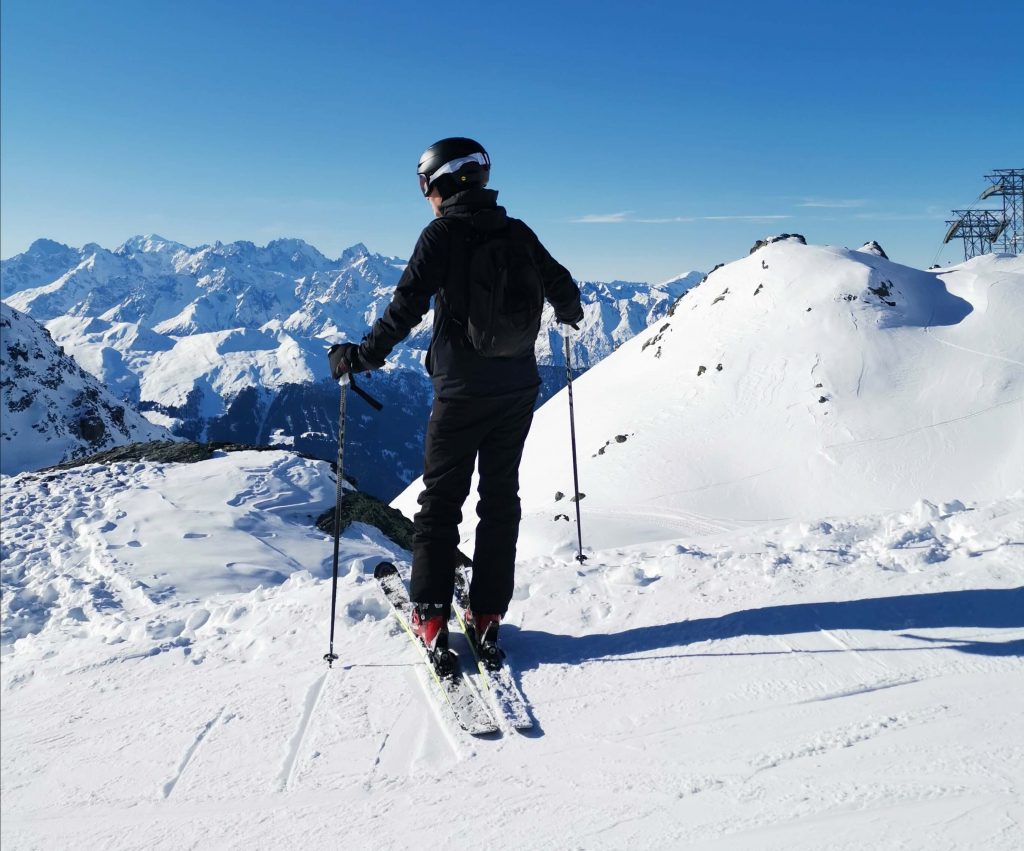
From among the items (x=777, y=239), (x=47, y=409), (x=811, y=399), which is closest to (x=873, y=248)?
(x=777, y=239)

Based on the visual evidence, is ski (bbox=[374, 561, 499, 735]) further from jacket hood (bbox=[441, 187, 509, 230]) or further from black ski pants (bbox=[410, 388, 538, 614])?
jacket hood (bbox=[441, 187, 509, 230])

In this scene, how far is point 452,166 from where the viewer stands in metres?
4.43

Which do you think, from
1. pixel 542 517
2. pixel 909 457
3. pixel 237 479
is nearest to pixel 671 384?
pixel 909 457

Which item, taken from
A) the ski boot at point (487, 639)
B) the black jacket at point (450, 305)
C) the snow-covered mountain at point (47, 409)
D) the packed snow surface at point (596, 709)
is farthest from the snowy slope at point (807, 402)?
the snow-covered mountain at point (47, 409)

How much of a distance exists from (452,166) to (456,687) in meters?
3.33

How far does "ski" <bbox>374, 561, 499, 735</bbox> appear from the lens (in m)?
3.78

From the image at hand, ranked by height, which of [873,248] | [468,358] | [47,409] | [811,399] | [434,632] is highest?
[873,248]

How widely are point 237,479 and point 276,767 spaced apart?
327 inches

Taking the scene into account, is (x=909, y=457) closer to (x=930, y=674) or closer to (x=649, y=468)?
(x=649, y=468)

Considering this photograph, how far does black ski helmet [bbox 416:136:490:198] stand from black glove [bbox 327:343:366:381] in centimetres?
120

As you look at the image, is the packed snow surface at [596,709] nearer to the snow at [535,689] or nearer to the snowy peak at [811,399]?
the snow at [535,689]

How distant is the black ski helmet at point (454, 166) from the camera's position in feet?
14.5

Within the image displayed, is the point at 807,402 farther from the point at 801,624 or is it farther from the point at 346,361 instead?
the point at 346,361

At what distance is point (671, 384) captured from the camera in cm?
3978
